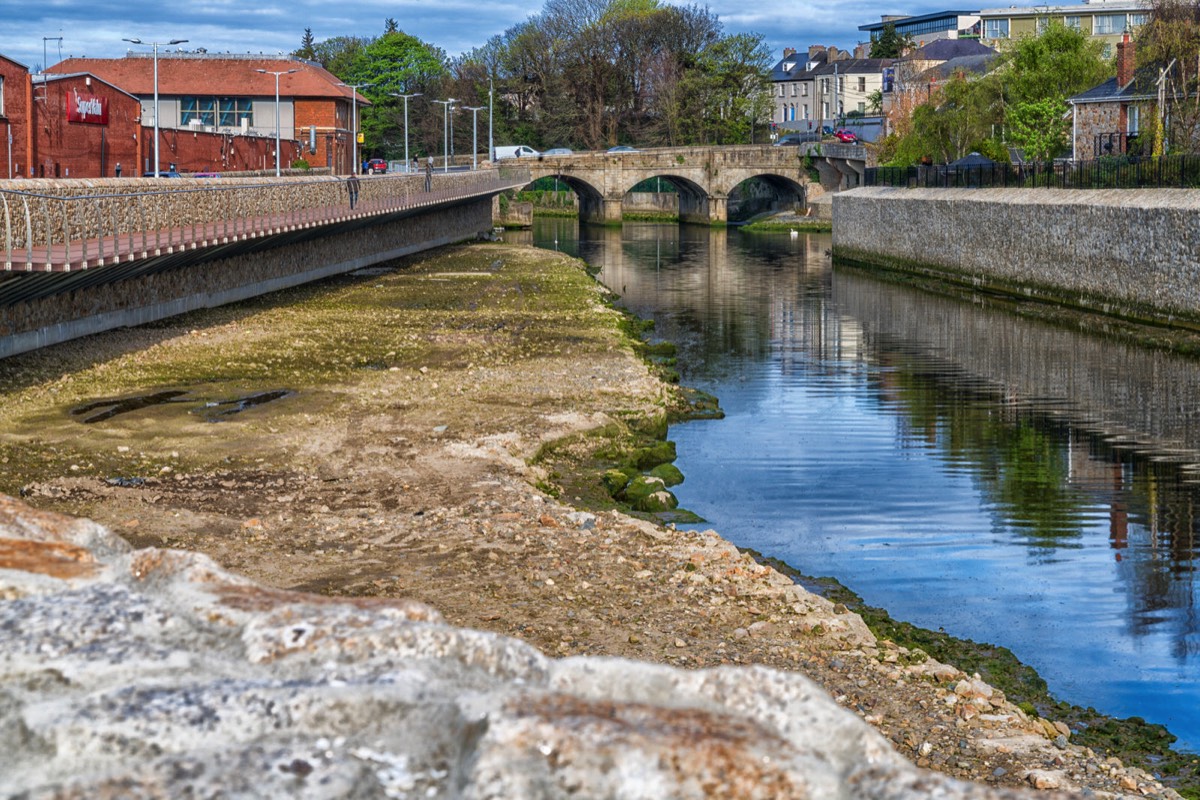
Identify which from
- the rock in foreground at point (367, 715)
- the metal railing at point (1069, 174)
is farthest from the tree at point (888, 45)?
the rock in foreground at point (367, 715)

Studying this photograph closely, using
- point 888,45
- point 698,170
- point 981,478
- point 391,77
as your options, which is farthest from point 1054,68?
point 888,45

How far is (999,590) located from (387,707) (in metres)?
12.9

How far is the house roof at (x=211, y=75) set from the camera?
3715 inches

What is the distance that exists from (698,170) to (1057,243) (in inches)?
2514

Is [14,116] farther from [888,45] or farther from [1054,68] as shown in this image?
[888,45]

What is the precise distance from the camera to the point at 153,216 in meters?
33.3

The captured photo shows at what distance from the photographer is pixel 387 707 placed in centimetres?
389

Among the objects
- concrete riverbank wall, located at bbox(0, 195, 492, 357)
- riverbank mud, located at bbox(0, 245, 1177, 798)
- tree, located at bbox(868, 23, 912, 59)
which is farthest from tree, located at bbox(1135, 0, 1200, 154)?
tree, located at bbox(868, 23, 912, 59)

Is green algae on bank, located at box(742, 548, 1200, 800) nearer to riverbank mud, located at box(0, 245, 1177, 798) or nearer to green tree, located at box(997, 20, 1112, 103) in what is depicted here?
riverbank mud, located at box(0, 245, 1177, 798)

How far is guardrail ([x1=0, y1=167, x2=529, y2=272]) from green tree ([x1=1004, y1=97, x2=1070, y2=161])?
90.2ft

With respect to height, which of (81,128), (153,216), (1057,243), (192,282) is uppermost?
(81,128)

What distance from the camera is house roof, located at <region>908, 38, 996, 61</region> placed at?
384 ft

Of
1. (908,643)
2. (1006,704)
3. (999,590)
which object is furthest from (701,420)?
(1006,704)

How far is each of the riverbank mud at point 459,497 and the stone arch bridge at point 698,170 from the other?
7358 cm
